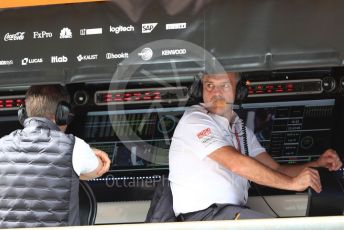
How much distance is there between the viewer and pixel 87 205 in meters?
5.62

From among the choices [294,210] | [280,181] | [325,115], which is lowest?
[294,210]

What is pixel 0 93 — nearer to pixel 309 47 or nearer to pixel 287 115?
pixel 287 115

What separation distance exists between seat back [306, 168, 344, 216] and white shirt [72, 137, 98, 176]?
146 cm

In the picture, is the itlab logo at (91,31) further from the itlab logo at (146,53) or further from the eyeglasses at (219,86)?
the eyeglasses at (219,86)

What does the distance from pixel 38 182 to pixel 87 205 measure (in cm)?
165

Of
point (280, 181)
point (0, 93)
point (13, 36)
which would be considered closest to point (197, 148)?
point (280, 181)

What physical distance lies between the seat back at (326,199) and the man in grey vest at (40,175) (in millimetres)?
1516

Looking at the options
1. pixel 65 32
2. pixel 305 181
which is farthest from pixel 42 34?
pixel 305 181

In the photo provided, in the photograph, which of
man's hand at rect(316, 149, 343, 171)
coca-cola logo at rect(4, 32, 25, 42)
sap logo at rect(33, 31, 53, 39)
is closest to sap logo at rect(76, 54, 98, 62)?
sap logo at rect(33, 31, 53, 39)

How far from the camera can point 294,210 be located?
5.74 metres

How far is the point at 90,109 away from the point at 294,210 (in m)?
1.87

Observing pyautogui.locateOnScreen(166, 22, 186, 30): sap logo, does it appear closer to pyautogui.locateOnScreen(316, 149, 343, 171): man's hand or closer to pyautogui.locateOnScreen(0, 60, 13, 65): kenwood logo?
pyautogui.locateOnScreen(0, 60, 13, 65): kenwood logo

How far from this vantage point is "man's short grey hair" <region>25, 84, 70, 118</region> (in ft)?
13.9

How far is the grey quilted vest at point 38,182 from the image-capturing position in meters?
4.00
